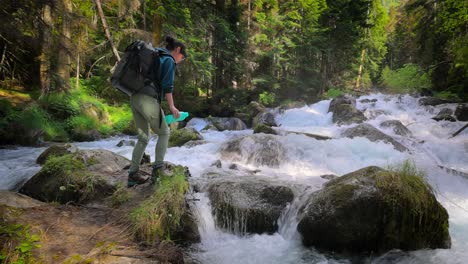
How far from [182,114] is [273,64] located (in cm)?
2403

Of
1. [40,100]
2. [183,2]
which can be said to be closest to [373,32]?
[183,2]

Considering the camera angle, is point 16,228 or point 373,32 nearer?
point 16,228

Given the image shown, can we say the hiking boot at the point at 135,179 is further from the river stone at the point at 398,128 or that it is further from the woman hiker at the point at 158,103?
the river stone at the point at 398,128

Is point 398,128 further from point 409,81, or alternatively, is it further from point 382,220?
point 409,81

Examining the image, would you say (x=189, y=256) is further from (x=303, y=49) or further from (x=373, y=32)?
(x=373, y=32)

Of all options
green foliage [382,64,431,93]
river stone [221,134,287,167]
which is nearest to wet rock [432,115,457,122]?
green foliage [382,64,431,93]

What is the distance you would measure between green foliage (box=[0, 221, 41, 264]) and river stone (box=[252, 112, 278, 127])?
16.0 metres

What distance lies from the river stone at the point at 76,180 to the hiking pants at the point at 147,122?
2.31ft

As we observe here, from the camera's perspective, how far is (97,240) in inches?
123

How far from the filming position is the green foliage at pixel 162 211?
339 centimetres

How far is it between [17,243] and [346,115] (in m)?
16.7

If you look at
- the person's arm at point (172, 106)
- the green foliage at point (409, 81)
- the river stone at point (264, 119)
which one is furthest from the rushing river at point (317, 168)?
the green foliage at point (409, 81)

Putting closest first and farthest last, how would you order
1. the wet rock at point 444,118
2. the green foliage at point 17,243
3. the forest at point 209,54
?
the green foliage at point 17,243 < the forest at point 209,54 < the wet rock at point 444,118

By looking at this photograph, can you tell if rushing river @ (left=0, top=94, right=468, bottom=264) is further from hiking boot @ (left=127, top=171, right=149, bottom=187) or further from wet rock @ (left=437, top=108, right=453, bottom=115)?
hiking boot @ (left=127, top=171, right=149, bottom=187)
